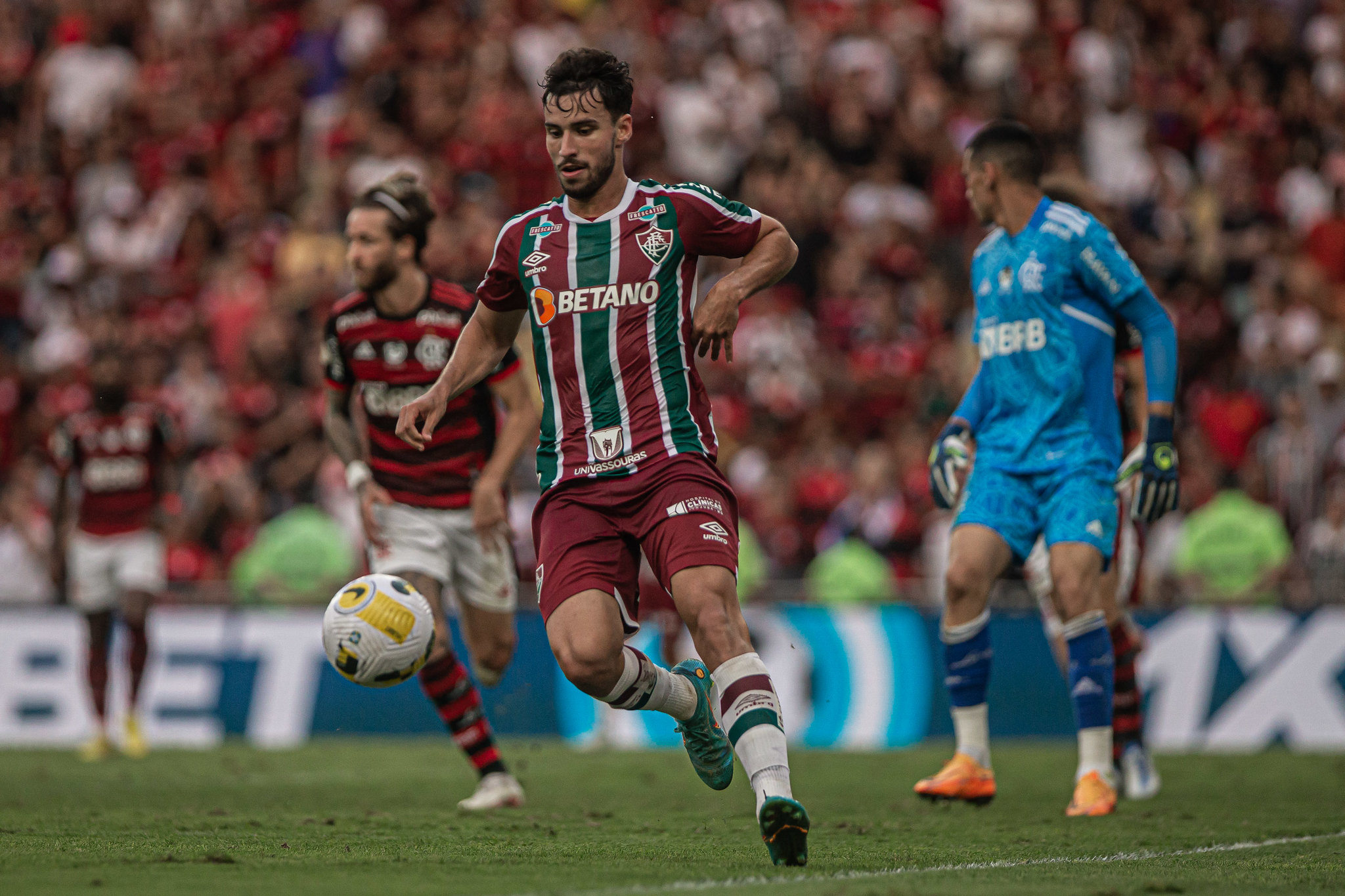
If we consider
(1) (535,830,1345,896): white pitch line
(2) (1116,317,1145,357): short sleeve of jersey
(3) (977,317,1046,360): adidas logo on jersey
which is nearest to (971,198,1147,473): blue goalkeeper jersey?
(3) (977,317,1046,360): adidas logo on jersey

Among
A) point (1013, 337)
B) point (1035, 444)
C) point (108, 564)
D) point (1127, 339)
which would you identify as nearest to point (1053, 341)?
point (1013, 337)

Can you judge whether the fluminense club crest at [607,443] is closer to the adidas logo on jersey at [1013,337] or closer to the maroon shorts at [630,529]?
the maroon shorts at [630,529]

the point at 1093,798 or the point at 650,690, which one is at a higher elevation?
the point at 650,690

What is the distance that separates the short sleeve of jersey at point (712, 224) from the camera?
6.11 meters

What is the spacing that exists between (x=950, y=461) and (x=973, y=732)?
1.25m

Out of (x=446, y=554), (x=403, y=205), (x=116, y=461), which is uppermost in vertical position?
(x=403, y=205)

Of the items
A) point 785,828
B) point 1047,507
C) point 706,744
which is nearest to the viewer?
point 785,828

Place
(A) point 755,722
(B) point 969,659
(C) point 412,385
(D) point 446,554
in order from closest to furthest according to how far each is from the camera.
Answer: (A) point 755,722, (B) point 969,659, (C) point 412,385, (D) point 446,554

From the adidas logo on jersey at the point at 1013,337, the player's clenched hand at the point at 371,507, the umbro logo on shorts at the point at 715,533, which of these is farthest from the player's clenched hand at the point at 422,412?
the adidas logo on jersey at the point at 1013,337

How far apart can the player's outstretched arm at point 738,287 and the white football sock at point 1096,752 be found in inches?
113

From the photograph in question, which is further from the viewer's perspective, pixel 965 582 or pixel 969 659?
pixel 969 659

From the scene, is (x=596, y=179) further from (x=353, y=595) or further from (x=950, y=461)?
(x=950, y=461)

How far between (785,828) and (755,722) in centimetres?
34

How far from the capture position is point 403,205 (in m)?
8.37
